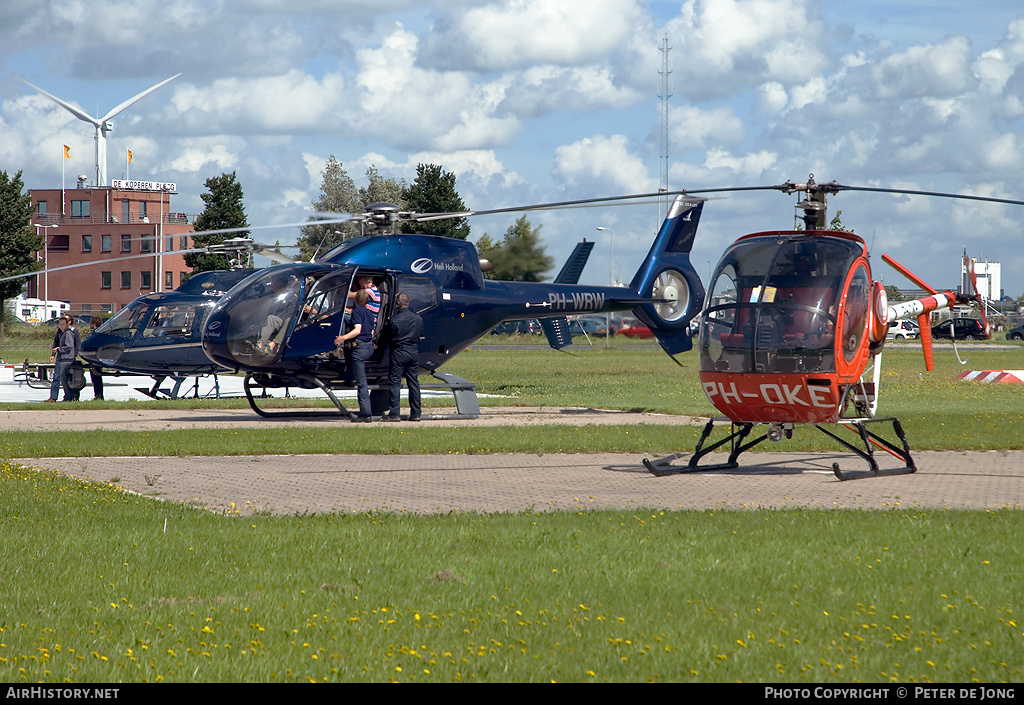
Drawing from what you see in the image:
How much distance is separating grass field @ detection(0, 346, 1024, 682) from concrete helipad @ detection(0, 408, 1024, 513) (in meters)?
0.70

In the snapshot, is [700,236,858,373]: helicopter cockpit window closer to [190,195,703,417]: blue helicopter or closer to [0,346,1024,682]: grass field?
[0,346,1024,682]: grass field

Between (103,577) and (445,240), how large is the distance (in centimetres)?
1371

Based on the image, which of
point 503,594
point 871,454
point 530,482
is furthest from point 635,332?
point 503,594

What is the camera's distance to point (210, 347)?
688 inches

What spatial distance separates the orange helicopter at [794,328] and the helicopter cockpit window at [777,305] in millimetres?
11

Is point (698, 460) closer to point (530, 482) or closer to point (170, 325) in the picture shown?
point (530, 482)

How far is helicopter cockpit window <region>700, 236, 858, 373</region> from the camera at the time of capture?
37.0 ft

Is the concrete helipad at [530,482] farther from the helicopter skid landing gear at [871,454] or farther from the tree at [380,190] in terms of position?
the tree at [380,190]

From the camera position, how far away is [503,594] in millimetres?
6375

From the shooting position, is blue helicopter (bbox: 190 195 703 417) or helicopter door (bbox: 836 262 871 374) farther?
blue helicopter (bbox: 190 195 703 417)

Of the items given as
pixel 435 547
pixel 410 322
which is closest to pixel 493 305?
pixel 410 322

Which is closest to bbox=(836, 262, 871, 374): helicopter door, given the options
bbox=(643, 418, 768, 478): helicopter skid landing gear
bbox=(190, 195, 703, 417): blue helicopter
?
bbox=(643, 418, 768, 478): helicopter skid landing gear

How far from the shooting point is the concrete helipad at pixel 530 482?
9.92 meters

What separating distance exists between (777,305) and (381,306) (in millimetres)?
8748
